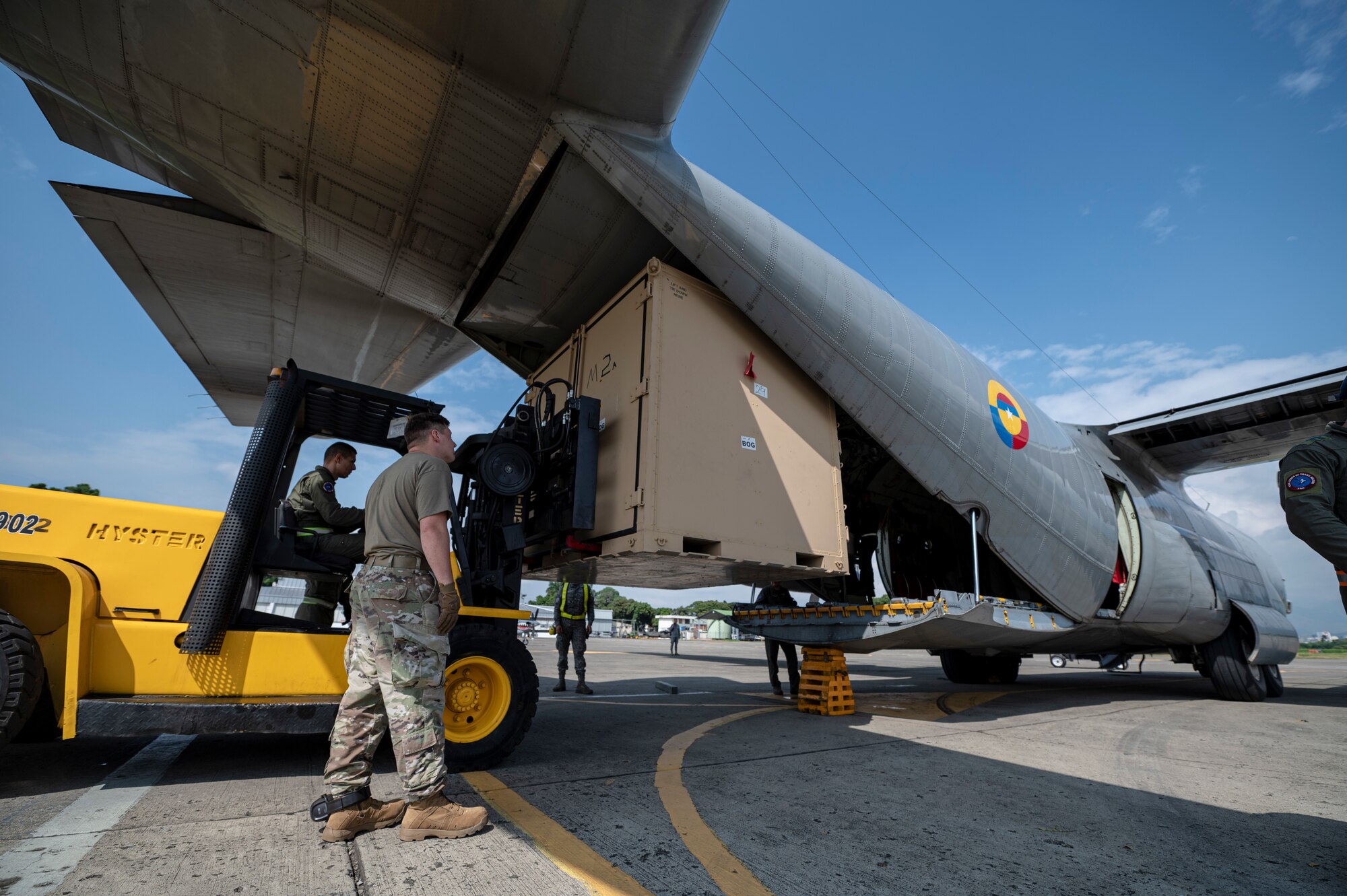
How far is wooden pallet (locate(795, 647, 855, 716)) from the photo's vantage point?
686 cm

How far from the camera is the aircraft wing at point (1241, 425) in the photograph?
8.18 metres

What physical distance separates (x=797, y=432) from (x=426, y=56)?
166 inches

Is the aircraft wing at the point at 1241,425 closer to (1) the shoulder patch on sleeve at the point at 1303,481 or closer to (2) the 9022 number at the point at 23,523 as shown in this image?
(1) the shoulder patch on sleeve at the point at 1303,481

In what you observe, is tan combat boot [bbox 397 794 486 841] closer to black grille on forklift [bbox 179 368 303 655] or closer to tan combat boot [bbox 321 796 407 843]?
tan combat boot [bbox 321 796 407 843]

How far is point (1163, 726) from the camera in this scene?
6.65m

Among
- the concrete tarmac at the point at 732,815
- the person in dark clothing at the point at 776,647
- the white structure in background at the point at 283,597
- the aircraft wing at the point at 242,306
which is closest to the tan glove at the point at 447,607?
the concrete tarmac at the point at 732,815

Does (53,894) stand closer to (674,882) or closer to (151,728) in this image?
(151,728)

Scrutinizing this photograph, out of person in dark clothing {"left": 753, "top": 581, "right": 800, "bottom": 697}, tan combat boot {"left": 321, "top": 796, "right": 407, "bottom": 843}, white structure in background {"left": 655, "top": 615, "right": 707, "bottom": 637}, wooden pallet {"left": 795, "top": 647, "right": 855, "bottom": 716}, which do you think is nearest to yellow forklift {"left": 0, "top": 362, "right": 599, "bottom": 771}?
tan combat boot {"left": 321, "top": 796, "right": 407, "bottom": 843}

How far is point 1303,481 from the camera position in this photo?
318 centimetres

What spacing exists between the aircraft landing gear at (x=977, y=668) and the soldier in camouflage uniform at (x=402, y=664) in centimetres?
1112

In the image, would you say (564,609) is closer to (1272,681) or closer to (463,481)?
(463,481)

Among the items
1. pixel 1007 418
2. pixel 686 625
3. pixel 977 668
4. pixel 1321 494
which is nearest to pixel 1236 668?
pixel 977 668

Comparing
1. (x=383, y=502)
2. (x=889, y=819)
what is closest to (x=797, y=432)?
(x=889, y=819)

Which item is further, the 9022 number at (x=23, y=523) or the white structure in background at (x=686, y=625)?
the white structure in background at (x=686, y=625)
